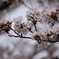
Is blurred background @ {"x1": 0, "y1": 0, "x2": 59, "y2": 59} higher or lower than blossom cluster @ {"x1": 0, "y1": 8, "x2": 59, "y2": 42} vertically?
higher

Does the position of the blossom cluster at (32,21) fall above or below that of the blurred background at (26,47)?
below

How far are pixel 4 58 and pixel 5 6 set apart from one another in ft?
2.90

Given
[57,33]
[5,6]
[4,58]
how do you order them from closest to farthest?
[57,33], [4,58], [5,6]

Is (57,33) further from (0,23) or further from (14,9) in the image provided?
(14,9)

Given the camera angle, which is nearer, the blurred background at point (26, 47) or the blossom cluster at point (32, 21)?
the blossom cluster at point (32, 21)

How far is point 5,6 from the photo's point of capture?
2682mm

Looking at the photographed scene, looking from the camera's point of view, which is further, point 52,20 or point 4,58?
point 4,58

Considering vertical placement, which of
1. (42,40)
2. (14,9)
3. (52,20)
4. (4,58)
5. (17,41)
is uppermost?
(14,9)

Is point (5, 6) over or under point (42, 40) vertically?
over

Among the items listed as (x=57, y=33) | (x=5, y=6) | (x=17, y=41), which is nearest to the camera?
(x=57, y=33)

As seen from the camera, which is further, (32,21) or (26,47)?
(26,47)

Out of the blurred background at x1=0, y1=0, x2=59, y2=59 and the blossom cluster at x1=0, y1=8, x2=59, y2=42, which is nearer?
the blossom cluster at x1=0, y1=8, x2=59, y2=42

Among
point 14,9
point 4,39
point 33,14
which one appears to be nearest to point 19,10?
point 14,9

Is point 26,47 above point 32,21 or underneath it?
above
